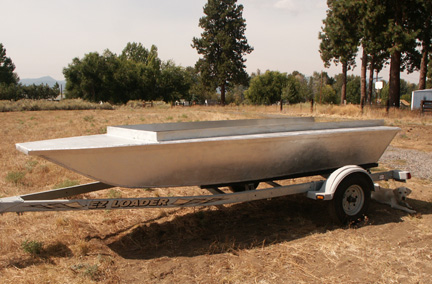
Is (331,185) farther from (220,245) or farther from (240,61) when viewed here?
(240,61)

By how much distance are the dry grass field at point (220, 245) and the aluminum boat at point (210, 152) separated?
27.2 inches

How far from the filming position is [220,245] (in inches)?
143

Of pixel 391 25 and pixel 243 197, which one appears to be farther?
pixel 391 25

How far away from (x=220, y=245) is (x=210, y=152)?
0.98m

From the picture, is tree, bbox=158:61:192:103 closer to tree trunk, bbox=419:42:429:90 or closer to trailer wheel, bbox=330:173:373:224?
tree trunk, bbox=419:42:429:90

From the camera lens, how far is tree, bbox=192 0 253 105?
4988 centimetres

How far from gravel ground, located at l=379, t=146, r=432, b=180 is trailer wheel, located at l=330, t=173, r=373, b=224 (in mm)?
2844

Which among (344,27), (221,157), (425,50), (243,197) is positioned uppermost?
(344,27)

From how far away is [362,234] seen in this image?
3.93 m

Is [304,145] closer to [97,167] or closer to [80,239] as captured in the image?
[97,167]

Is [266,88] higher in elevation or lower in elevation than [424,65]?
higher

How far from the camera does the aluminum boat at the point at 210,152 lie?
3.14 m

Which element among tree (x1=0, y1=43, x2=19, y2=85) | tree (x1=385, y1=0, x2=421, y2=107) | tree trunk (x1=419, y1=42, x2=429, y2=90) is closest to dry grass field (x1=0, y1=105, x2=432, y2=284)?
tree (x1=385, y1=0, x2=421, y2=107)

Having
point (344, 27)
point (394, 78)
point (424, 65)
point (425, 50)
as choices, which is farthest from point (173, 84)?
point (394, 78)
